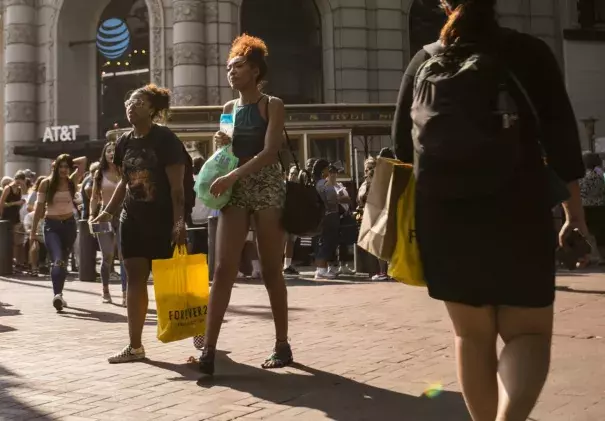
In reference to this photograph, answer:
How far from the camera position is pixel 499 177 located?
2994 mm

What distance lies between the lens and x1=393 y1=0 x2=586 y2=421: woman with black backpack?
9.91 ft

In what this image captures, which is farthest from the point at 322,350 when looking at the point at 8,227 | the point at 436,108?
the point at 8,227

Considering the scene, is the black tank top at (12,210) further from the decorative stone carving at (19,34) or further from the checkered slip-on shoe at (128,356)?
the decorative stone carving at (19,34)

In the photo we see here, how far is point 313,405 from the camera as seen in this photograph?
186 inches

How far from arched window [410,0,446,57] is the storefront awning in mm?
10806

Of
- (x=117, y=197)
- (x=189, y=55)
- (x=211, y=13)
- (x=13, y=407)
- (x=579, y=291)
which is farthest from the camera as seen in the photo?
(x=211, y=13)

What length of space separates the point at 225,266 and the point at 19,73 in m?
24.3

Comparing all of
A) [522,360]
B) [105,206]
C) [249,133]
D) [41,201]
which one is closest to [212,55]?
[41,201]

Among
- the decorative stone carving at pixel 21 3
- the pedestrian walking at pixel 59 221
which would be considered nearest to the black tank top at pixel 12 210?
the pedestrian walking at pixel 59 221

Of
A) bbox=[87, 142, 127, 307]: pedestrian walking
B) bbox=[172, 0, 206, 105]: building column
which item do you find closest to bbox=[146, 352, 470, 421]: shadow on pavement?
bbox=[87, 142, 127, 307]: pedestrian walking

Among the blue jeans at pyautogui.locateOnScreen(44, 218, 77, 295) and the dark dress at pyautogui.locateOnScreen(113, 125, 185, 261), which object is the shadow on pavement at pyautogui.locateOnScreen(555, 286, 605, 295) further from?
the blue jeans at pyautogui.locateOnScreen(44, 218, 77, 295)

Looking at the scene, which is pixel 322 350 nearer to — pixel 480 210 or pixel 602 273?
pixel 480 210

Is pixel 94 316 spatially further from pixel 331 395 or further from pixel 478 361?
pixel 478 361

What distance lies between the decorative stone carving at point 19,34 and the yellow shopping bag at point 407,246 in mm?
26722
